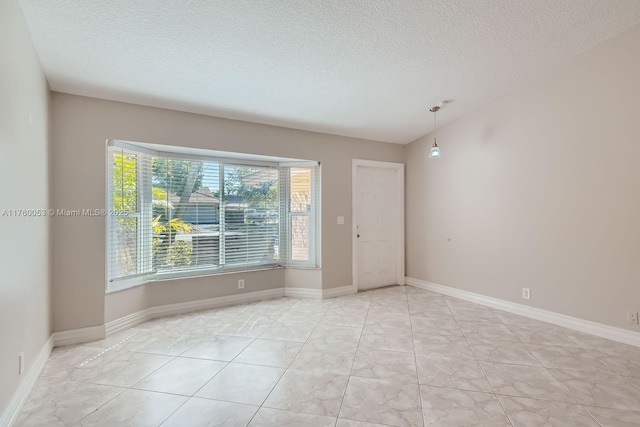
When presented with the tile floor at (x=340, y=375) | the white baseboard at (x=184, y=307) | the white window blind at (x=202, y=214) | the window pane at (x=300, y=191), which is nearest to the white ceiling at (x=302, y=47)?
the white window blind at (x=202, y=214)

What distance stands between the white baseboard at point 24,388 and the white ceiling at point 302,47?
236 cm

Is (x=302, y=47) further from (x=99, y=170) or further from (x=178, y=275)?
(x=178, y=275)

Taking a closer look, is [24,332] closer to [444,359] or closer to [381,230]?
[444,359]

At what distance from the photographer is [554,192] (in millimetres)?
3188

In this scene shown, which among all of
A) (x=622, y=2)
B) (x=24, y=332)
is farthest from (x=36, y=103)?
(x=622, y=2)

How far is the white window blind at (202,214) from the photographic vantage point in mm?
3115

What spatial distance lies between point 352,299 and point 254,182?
221cm

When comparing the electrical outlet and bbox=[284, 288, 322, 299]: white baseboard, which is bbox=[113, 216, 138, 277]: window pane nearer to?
the electrical outlet

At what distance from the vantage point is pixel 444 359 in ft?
7.94

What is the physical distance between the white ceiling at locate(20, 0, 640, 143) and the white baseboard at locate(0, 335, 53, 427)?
2.36m

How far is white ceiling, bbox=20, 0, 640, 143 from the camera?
2.02 metres

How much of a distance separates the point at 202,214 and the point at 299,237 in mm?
1395

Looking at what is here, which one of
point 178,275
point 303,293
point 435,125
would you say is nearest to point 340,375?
point 303,293

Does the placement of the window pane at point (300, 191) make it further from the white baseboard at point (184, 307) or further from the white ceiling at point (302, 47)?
the white baseboard at point (184, 307)
